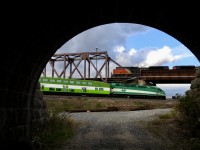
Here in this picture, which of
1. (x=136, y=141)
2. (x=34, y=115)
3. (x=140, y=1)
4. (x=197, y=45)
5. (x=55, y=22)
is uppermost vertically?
(x=140, y=1)

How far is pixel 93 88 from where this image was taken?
44.8 meters

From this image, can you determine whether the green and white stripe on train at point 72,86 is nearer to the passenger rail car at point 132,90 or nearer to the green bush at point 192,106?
the passenger rail car at point 132,90

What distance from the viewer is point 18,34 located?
6227 mm

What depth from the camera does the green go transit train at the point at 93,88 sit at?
139ft

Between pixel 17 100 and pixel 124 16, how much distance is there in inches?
140

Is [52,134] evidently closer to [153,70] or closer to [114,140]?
[114,140]

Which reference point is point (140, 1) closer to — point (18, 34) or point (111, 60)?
point (18, 34)

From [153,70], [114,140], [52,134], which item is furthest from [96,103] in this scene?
[153,70]

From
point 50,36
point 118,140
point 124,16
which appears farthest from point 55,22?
point 118,140

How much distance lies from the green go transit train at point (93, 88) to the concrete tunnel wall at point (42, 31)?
110 ft

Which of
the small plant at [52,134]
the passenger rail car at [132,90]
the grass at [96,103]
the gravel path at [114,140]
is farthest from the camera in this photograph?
the passenger rail car at [132,90]

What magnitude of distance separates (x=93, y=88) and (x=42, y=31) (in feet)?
125

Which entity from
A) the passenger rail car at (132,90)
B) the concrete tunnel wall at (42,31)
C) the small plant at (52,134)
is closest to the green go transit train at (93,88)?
the passenger rail car at (132,90)

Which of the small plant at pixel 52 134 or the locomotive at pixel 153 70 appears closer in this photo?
the small plant at pixel 52 134
